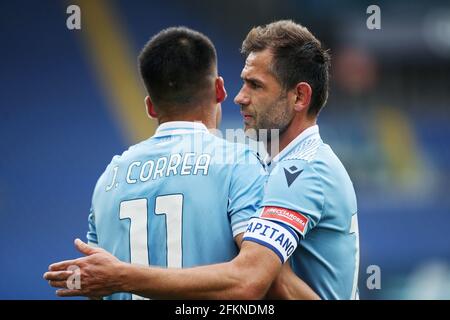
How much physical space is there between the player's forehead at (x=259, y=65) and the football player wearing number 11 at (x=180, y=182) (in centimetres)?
17

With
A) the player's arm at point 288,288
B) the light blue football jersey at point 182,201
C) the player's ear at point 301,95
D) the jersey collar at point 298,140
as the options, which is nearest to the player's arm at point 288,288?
the player's arm at point 288,288

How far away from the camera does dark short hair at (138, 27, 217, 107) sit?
3768 millimetres

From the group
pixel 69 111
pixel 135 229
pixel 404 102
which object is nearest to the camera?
pixel 135 229

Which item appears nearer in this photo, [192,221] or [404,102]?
[192,221]

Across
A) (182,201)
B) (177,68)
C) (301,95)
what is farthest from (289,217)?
(177,68)

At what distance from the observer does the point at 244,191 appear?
11.6 feet

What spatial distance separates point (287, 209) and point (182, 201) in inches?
19.3

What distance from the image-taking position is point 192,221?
11.5ft

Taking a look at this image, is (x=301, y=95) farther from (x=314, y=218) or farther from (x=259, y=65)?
(x=314, y=218)

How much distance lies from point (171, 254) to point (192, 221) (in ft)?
0.58

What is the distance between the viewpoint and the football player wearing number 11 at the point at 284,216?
3234mm
